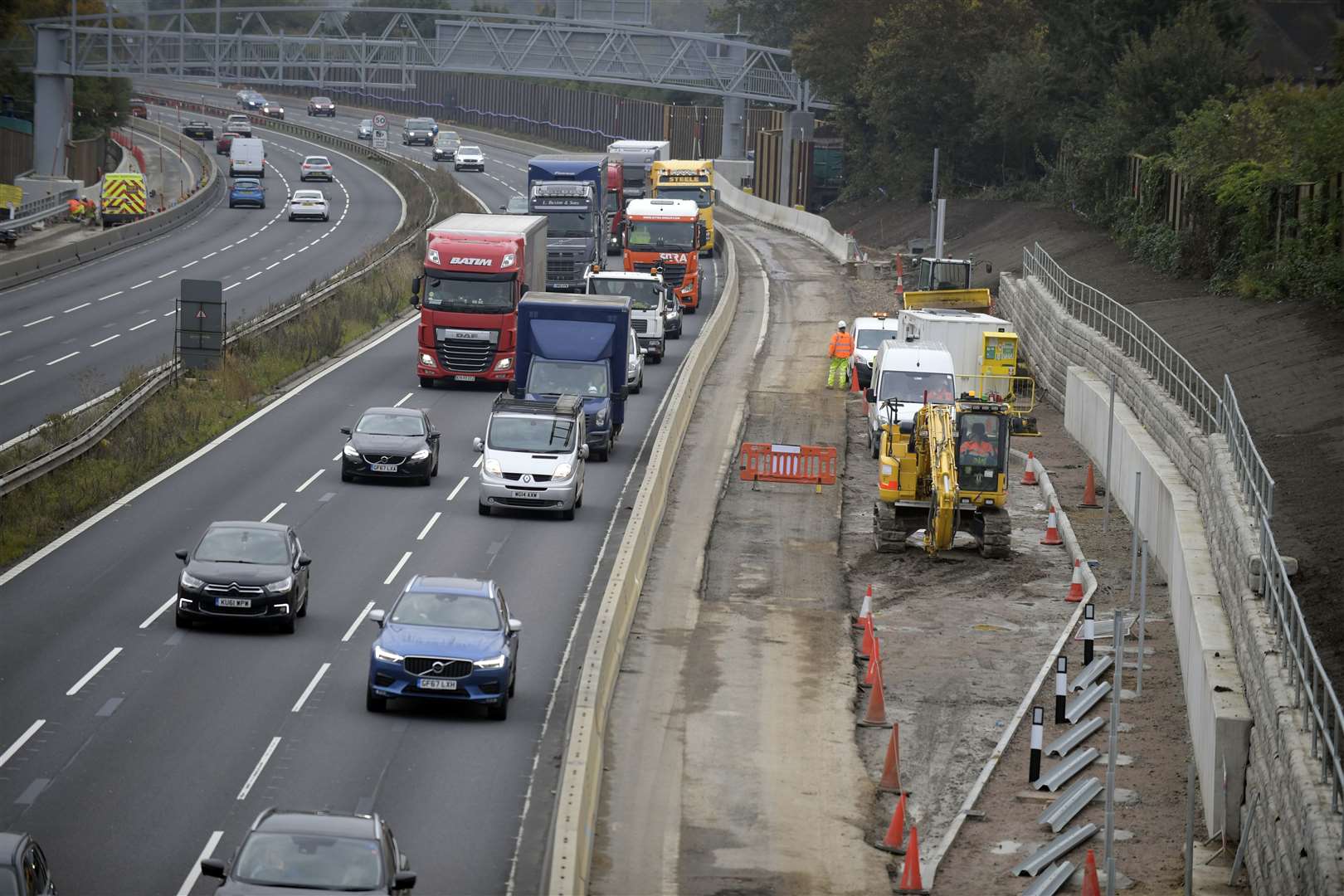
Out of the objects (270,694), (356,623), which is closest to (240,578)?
(356,623)

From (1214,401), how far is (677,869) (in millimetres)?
17459

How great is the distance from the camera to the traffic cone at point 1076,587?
31.2m

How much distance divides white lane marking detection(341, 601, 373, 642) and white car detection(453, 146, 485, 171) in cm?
9057

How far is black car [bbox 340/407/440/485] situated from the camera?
35.4 metres

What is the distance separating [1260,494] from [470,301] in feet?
80.3

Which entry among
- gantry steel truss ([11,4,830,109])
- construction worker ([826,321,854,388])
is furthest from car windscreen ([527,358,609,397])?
gantry steel truss ([11,4,830,109])

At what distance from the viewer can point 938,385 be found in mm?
40469

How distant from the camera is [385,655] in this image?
858 inches

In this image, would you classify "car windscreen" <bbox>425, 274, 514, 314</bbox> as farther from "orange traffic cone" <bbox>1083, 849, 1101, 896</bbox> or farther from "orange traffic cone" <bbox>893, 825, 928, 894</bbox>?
"orange traffic cone" <bbox>1083, 849, 1101, 896</bbox>

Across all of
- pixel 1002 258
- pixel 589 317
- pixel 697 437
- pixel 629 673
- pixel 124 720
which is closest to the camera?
pixel 124 720

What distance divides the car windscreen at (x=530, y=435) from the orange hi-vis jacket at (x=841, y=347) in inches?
742

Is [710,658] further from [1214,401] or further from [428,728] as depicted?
[1214,401]

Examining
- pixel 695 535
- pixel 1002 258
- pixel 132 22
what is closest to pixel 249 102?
pixel 132 22

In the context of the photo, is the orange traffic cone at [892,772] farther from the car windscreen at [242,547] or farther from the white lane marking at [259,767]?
the car windscreen at [242,547]
